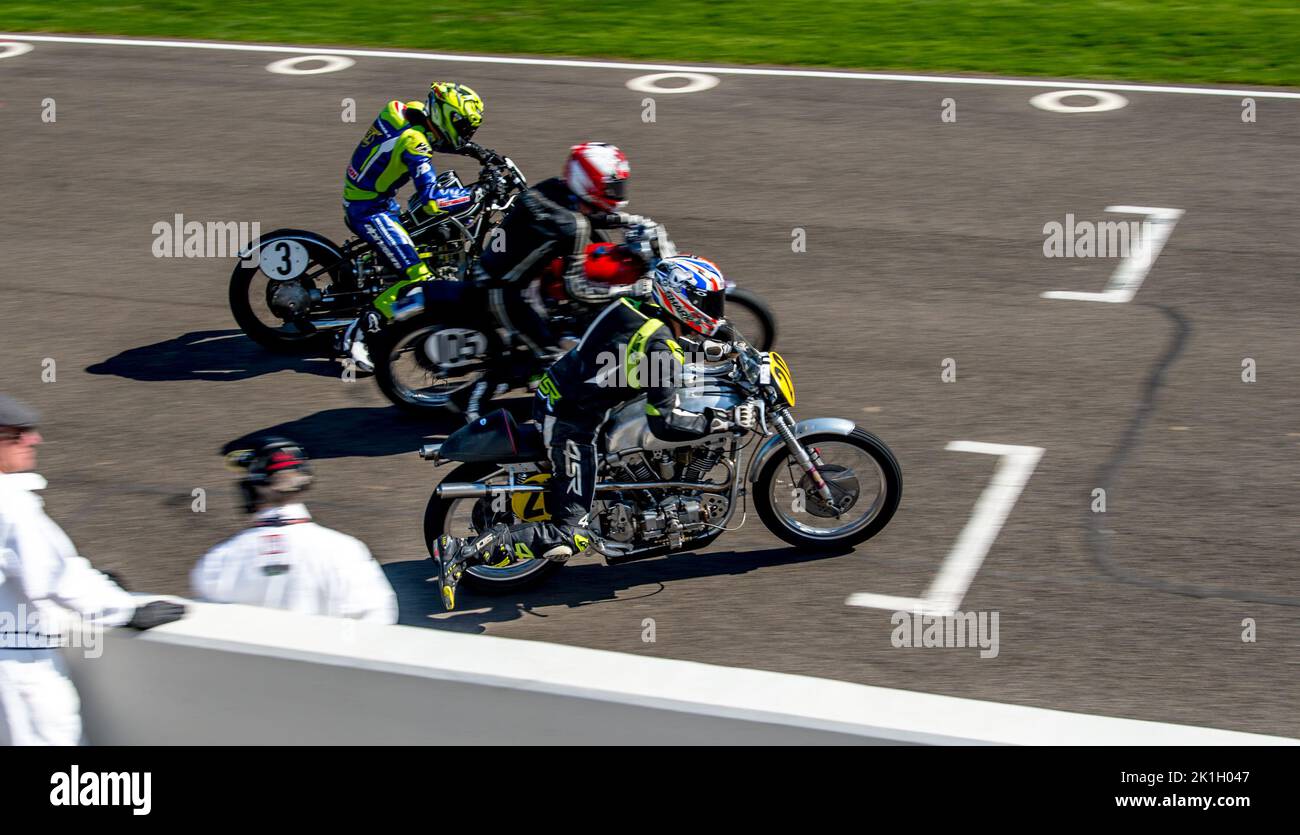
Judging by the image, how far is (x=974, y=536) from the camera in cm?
828

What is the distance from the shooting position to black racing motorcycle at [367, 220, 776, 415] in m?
9.68

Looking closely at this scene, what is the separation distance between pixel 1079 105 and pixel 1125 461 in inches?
282

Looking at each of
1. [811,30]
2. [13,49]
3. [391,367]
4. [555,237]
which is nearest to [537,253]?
[555,237]

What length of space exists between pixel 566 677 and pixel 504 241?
17.1ft

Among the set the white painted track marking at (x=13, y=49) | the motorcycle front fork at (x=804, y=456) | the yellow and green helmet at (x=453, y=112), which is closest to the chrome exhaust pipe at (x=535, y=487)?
the motorcycle front fork at (x=804, y=456)

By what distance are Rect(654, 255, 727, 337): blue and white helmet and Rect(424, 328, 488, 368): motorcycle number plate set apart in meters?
2.35


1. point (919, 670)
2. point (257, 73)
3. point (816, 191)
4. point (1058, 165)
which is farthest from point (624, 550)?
point (257, 73)

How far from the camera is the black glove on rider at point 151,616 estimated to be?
16.8 feet

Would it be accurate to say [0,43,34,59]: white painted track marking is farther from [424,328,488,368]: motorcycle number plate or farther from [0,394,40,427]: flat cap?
[0,394,40,427]: flat cap

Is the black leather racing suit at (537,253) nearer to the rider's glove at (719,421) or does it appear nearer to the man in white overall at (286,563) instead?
the rider's glove at (719,421)

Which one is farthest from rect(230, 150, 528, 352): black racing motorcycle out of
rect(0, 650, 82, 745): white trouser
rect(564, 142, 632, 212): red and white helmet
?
rect(0, 650, 82, 745): white trouser

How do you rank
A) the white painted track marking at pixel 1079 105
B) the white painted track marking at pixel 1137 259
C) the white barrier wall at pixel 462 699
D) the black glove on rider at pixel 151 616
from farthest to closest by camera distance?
the white painted track marking at pixel 1079 105 < the white painted track marking at pixel 1137 259 < the black glove on rider at pixel 151 616 < the white barrier wall at pixel 462 699

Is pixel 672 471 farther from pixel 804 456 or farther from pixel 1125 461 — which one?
pixel 1125 461

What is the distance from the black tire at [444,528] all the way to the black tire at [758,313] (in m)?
2.92
